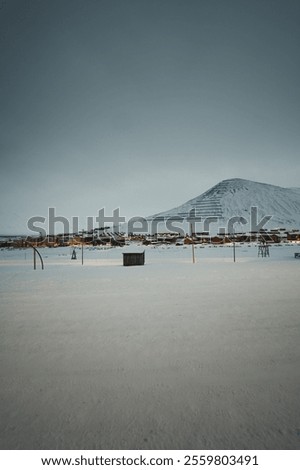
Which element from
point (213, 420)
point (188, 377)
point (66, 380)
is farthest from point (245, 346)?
point (66, 380)

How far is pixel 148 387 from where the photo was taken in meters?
2.67

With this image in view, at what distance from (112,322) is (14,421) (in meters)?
2.97

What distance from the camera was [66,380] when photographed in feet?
9.30

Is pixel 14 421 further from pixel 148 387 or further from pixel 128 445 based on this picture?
pixel 148 387

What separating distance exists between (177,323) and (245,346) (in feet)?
5.06

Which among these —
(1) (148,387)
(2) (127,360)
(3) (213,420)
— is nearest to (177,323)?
(2) (127,360)

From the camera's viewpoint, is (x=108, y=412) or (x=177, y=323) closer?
(x=108, y=412)

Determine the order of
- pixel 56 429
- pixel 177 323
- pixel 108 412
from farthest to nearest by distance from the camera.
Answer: pixel 177 323 < pixel 108 412 < pixel 56 429

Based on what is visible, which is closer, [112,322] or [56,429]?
[56,429]
